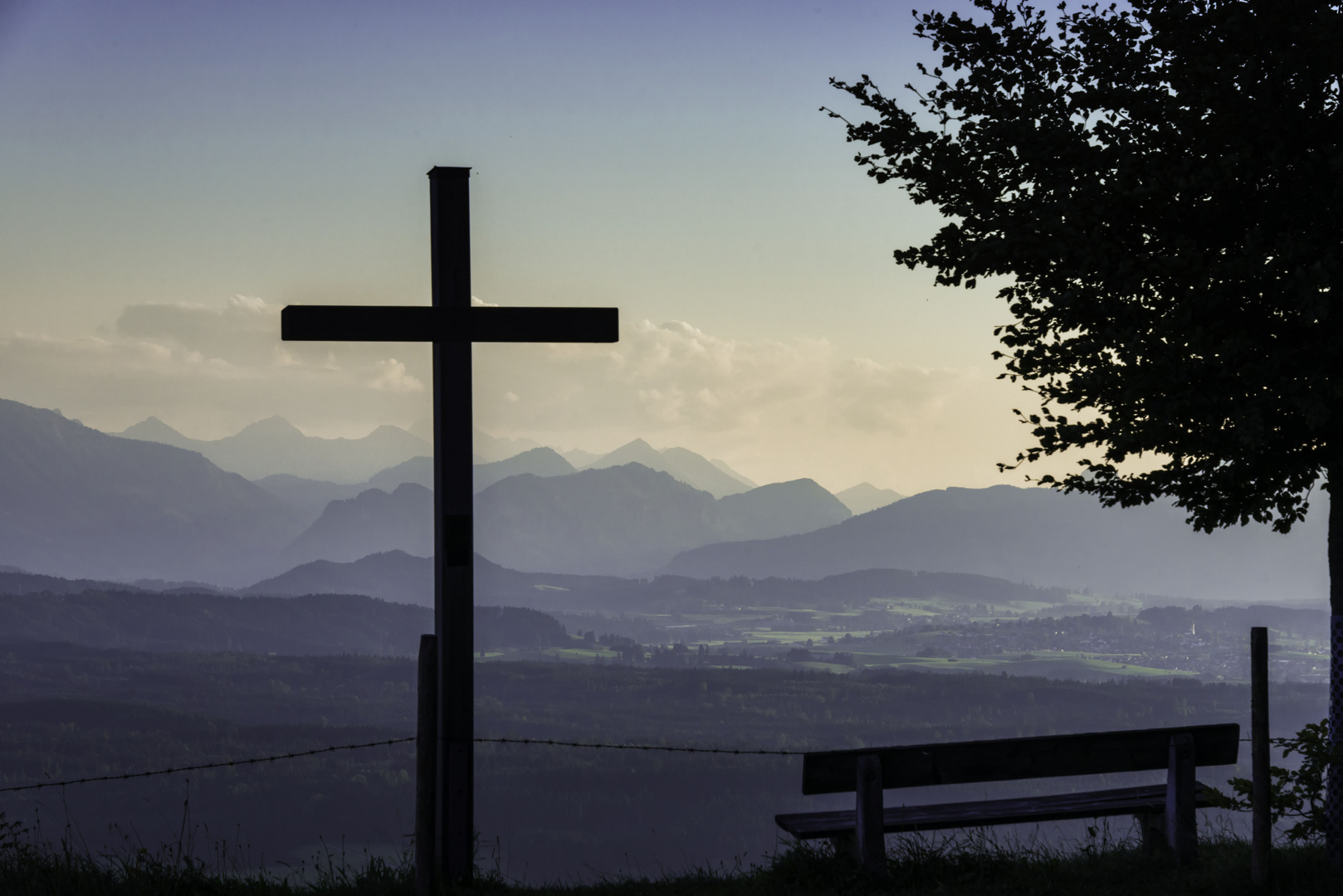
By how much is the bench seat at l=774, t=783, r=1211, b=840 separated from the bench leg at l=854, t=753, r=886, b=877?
0.42 ft

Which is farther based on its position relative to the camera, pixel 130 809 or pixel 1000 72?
pixel 130 809

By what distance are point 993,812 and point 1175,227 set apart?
13.9ft

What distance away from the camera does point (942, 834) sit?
7.63 metres

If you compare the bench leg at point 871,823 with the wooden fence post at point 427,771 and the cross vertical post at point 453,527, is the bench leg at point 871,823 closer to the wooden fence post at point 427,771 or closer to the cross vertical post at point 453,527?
the cross vertical post at point 453,527

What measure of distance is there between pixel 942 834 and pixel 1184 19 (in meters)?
6.03

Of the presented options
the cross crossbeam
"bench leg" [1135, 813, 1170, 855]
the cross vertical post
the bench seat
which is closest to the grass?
"bench leg" [1135, 813, 1170, 855]

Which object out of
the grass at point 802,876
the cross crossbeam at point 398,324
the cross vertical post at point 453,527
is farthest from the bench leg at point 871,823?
the cross crossbeam at point 398,324

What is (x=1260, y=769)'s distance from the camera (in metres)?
6.89

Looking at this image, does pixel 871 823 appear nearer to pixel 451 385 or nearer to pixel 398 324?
pixel 451 385

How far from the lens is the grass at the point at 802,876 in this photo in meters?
6.82

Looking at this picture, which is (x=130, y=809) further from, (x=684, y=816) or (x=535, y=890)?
(x=535, y=890)

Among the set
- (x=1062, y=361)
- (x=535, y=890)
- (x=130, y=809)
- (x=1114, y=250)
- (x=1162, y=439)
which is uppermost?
(x=1114, y=250)

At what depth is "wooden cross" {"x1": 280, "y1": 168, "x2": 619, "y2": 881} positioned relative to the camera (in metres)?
7.54

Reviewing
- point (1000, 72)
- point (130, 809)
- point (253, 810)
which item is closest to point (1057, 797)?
point (1000, 72)
